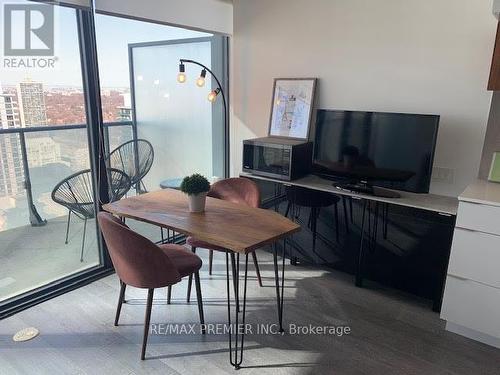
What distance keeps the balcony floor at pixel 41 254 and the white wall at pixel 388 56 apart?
2001 millimetres

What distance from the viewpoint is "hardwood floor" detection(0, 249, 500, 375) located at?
2.10 m

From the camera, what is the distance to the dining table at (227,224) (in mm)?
1914

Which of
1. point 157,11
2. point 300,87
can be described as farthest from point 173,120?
point 300,87

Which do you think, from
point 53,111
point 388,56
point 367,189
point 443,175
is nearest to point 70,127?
point 53,111

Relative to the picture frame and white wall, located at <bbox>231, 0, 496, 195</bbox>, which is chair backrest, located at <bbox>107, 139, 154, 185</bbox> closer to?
white wall, located at <bbox>231, 0, 496, 195</bbox>

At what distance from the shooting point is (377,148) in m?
2.77

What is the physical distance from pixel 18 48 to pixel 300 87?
2214 mm

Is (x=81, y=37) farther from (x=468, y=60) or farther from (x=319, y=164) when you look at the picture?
(x=468, y=60)

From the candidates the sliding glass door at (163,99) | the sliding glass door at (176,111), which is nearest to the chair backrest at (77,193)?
the sliding glass door at (163,99)

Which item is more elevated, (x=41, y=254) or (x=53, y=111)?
(x=53, y=111)

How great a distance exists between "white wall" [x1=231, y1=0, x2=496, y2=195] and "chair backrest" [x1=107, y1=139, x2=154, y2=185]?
1.20m

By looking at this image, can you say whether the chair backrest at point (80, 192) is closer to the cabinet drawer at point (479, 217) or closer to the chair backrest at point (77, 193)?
the chair backrest at point (77, 193)

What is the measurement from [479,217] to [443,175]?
683mm

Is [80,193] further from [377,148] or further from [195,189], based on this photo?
[377,148]
